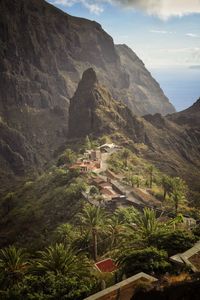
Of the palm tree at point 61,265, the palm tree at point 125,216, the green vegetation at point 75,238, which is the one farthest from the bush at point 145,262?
the palm tree at point 125,216

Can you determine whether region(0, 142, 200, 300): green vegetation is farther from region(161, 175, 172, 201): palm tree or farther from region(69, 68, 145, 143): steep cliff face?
region(69, 68, 145, 143): steep cliff face

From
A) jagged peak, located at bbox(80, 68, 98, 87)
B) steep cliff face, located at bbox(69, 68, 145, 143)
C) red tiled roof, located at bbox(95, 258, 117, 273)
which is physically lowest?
red tiled roof, located at bbox(95, 258, 117, 273)

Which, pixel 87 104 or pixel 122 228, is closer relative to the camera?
pixel 122 228

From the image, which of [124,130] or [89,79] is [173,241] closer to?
[124,130]

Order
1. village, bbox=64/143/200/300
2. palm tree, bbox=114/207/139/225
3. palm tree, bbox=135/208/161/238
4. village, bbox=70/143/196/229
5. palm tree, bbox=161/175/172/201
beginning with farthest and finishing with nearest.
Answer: palm tree, bbox=161/175/172/201 → village, bbox=70/143/196/229 → palm tree, bbox=114/207/139/225 → palm tree, bbox=135/208/161/238 → village, bbox=64/143/200/300

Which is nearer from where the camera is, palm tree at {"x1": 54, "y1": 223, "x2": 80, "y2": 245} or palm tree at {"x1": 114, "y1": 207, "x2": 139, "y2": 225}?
palm tree at {"x1": 54, "y1": 223, "x2": 80, "y2": 245}

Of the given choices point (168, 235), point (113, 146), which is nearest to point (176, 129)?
point (113, 146)

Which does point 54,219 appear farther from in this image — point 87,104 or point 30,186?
point 87,104

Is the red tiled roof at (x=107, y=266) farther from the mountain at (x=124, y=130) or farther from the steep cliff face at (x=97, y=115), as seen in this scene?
the steep cliff face at (x=97, y=115)

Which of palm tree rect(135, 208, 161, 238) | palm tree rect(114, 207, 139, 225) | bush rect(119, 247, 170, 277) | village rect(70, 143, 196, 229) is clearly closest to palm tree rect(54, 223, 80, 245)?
palm tree rect(114, 207, 139, 225)
